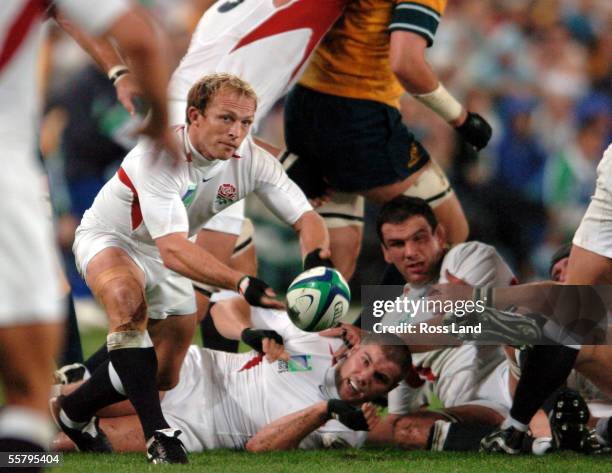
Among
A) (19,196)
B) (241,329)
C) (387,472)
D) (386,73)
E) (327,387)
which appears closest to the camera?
(19,196)

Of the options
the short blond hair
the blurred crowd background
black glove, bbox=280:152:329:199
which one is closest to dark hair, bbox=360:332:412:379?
the short blond hair

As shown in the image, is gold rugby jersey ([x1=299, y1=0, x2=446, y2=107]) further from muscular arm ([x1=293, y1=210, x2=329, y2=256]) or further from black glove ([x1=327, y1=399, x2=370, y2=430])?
black glove ([x1=327, y1=399, x2=370, y2=430])

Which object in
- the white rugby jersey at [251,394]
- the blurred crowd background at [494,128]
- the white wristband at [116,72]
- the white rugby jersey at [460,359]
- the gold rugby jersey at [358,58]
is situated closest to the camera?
the white rugby jersey at [251,394]

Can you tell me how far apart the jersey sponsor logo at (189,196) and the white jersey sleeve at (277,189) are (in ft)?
1.19

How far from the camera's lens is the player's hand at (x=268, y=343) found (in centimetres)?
541

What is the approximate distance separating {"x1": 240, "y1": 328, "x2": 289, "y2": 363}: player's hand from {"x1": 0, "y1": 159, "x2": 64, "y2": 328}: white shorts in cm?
263

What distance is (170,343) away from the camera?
211 inches

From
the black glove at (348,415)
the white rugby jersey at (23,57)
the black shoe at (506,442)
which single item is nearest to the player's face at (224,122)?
the black glove at (348,415)

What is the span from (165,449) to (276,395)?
0.80 meters

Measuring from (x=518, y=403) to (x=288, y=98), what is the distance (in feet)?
8.00

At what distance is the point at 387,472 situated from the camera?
4.52 m

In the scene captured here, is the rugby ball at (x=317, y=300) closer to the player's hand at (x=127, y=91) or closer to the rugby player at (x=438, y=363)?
the rugby player at (x=438, y=363)

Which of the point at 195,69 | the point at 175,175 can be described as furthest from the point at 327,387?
the point at 195,69

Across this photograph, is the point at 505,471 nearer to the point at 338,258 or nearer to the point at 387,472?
the point at 387,472
